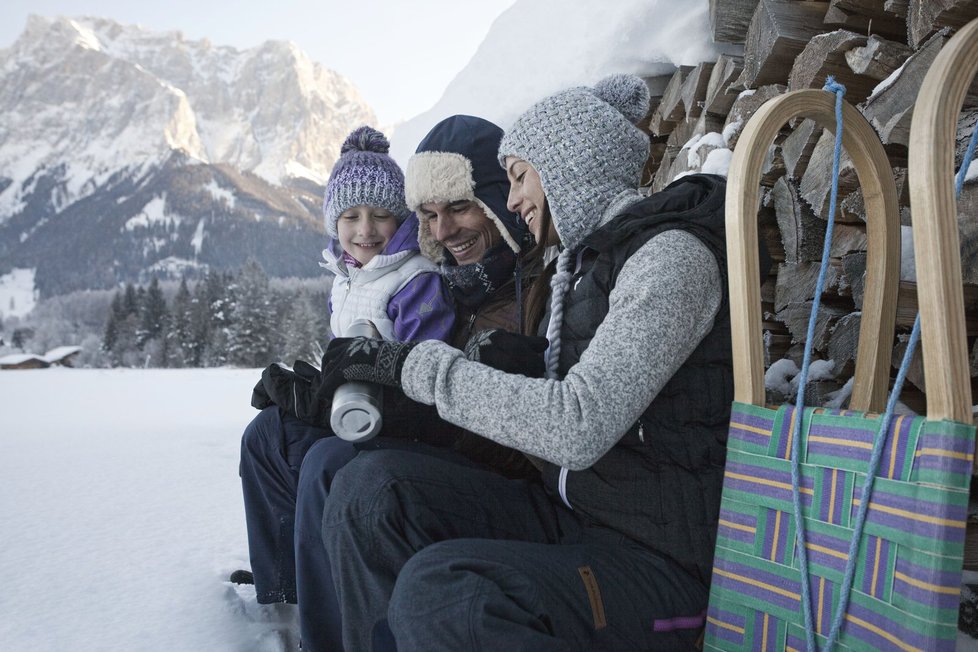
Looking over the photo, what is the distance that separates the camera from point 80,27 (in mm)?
169125

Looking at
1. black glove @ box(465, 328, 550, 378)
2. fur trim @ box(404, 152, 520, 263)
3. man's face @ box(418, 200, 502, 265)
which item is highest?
fur trim @ box(404, 152, 520, 263)

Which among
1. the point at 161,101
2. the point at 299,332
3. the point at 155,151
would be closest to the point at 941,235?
the point at 299,332

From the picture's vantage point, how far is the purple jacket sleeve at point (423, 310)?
1.82 meters

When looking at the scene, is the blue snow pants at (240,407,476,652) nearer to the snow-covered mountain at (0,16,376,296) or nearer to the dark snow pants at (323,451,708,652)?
the dark snow pants at (323,451,708,652)

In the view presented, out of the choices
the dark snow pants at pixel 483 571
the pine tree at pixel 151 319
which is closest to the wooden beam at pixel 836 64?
the dark snow pants at pixel 483 571

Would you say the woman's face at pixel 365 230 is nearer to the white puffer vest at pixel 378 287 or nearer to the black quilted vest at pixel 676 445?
the white puffer vest at pixel 378 287

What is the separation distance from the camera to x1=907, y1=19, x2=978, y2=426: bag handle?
0.80 m

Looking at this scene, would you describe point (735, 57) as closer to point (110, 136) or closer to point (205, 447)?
point (205, 447)

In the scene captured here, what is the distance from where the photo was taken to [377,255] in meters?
2.08

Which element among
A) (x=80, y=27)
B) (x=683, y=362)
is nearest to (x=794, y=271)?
(x=683, y=362)

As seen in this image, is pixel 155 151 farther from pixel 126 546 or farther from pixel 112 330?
pixel 126 546

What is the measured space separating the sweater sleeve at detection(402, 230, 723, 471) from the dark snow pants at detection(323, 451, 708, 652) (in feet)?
0.56

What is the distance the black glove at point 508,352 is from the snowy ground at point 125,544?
1.05m

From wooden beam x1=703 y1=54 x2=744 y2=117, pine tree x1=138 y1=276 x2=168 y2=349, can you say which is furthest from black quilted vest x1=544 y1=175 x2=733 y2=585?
pine tree x1=138 y1=276 x2=168 y2=349
